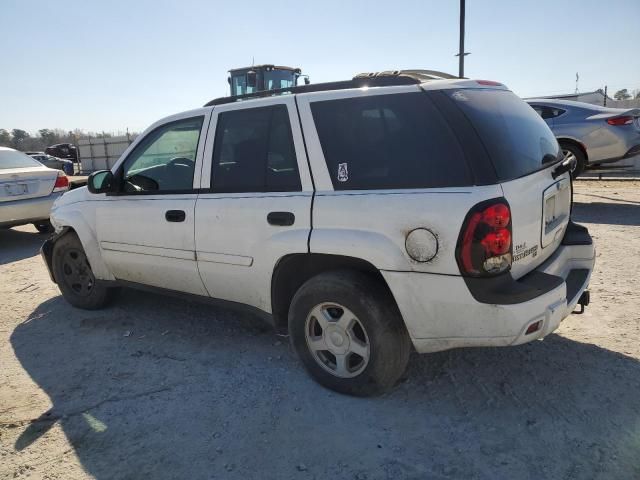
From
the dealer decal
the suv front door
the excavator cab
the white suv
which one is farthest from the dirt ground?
the excavator cab

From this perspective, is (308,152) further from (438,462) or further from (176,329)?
(176,329)

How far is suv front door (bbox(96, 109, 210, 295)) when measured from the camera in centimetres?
359

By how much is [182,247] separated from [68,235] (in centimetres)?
176

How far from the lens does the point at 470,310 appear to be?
2.46 m

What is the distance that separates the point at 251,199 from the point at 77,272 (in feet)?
8.22

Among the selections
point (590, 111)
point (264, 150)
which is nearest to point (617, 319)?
point (264, 150)

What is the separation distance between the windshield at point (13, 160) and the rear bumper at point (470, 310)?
7.68m

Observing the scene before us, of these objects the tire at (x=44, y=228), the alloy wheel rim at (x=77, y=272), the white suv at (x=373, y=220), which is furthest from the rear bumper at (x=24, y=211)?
the white suv at (x=373, y=220)

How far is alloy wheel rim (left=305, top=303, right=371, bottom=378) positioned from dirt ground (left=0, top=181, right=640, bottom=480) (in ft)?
0.64

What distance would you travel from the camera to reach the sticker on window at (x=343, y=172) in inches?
111

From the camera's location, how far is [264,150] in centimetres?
322

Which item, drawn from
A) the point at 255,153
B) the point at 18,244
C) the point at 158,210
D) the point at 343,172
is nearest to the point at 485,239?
the point at 343,172

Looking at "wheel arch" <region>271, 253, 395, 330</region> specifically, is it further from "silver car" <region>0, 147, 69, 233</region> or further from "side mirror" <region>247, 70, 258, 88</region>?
"side mirror" <region>247, 70, 258, 88</region>

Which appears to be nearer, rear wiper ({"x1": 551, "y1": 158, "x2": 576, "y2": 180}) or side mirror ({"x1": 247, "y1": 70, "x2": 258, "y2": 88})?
rear wiper ({"x1": 551, "y1": 158, "x2": 576, "y2": 180})
